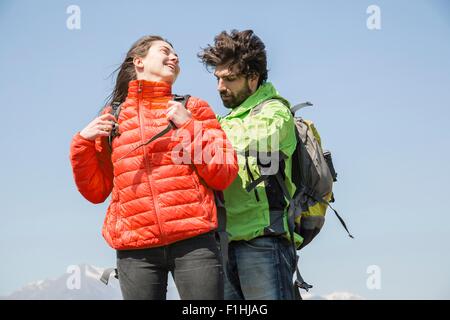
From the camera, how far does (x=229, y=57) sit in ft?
20.5

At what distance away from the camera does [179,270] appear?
487 cm

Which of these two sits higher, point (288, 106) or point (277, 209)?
point (288, 106)

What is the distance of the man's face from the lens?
6215 mm

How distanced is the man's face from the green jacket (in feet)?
1.15

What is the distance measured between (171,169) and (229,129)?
3.06 ft

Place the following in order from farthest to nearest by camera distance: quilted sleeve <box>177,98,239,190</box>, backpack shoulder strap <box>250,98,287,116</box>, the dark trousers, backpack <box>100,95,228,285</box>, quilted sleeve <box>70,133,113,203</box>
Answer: backpack shoulder strap <box>250,98,287,116</box> → quilted sleeve <box>70,133,113,203</box> → backpack <box>100,95,228,285</box> → quilted sleeve <box>177,98,239,190</box> → the dark trousers

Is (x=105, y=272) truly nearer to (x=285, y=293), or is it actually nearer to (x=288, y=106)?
(x=285, y=293)

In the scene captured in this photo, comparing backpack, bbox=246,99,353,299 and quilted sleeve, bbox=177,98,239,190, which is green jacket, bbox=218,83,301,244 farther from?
quilted sleeve, bbox=177,98,239,190

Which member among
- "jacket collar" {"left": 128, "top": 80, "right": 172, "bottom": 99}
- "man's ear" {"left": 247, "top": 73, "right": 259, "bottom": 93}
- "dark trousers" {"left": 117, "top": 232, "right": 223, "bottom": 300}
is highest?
"jacket collar" {"left": 128, "top": 80, "right": 172, "bottom": 99}

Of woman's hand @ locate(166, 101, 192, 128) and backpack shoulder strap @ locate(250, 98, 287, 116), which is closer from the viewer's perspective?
woman's hand @ locate(166, 101, 192, 128)

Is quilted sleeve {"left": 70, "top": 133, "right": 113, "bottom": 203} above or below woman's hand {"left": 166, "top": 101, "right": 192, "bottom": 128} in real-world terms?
below

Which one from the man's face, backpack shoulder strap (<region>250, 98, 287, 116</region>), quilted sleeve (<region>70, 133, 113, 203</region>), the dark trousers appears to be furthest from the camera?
the man's face

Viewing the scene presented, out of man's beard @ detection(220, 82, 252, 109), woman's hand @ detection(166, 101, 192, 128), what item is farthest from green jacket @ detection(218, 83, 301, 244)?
woman's hand @ detection(166, 101, 192, 128)
